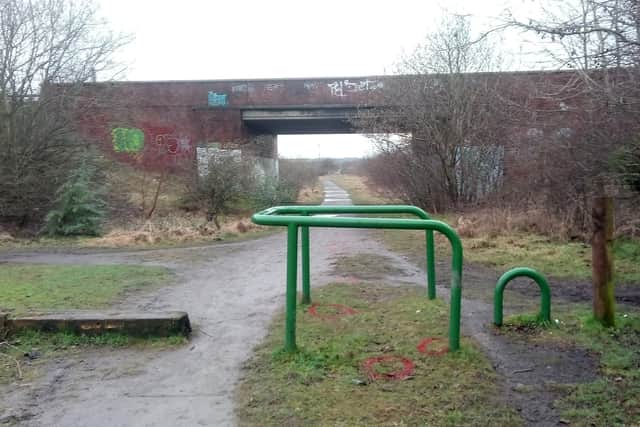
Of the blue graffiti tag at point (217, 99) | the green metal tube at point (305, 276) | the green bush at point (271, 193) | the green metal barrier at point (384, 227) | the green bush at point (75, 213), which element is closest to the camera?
the green metal barrier at point (384, 227)

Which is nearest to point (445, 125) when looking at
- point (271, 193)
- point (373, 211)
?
point (271, 193)

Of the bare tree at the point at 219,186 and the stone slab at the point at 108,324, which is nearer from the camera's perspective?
the stone slab at the point at 108,324

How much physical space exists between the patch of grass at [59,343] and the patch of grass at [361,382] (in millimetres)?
906

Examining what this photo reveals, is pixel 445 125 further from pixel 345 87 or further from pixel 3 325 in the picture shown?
pixel 3 325

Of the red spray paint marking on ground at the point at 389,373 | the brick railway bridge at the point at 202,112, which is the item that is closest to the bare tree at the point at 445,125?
the brick railway bridge at the point at 202,112

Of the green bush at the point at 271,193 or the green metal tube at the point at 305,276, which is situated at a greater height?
the green bush at the point at 271,193

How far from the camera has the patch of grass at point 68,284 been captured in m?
6.22

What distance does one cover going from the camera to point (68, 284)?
24.2 ft

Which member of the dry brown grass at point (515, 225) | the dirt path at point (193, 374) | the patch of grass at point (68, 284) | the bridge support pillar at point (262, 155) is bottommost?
the dirt path at point (193, 374)

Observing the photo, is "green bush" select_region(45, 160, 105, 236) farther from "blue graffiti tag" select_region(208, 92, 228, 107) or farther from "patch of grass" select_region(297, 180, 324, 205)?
"patch of grass" select_region(297, 180, 324, 205)

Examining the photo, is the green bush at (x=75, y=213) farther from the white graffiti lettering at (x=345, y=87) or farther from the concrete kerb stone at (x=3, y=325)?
the white graffiti lettering at (x=345, y=87)

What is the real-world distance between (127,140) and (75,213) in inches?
208

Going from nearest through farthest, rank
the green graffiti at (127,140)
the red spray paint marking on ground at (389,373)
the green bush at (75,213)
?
the red spray paint marking on ground at (389,373) → the green bush at (75,213) → the green graffiti at (127,140)

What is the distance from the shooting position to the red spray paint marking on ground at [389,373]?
151 inches
